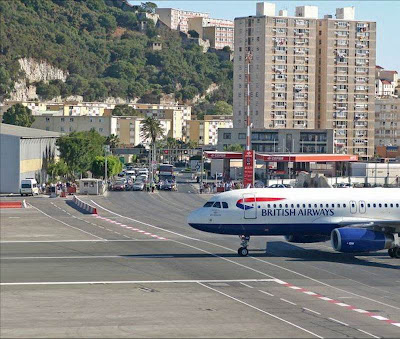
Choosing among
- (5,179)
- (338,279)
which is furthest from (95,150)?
(338,279)

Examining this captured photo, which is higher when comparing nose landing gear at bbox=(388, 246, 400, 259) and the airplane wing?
the airplane wing

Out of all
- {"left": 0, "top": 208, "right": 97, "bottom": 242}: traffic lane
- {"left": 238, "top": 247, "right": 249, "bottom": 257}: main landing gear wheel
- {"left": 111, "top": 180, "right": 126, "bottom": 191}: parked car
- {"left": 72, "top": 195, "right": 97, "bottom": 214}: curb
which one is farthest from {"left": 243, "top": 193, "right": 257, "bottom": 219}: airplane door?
{"left": 111, "top": 180, "right": 126, "bottom": 191}: parked car

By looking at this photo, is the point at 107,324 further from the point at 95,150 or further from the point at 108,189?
the point at 95,150

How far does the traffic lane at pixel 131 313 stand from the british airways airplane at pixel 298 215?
435 inches

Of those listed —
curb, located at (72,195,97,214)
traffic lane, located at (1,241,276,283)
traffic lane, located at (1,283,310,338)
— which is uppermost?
curb, located at (72,195,97,214)

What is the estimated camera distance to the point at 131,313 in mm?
39938

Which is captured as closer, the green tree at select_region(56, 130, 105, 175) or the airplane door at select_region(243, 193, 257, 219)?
the airplane door at select_region(243, 193, 257, 219)

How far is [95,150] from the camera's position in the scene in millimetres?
156875

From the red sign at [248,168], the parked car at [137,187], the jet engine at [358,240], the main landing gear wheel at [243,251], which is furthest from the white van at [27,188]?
the jet engine at [358,240]

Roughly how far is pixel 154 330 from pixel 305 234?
24542 millimetres

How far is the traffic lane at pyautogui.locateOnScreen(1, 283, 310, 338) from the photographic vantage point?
3631cm

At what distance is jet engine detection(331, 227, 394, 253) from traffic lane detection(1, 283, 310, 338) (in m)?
12.3

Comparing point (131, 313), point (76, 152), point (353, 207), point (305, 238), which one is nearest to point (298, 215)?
point (305, 238)

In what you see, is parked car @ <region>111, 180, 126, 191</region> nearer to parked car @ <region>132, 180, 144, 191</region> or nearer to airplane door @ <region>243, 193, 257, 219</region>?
parked car @ <region>132, 180, 144, 191</region>
